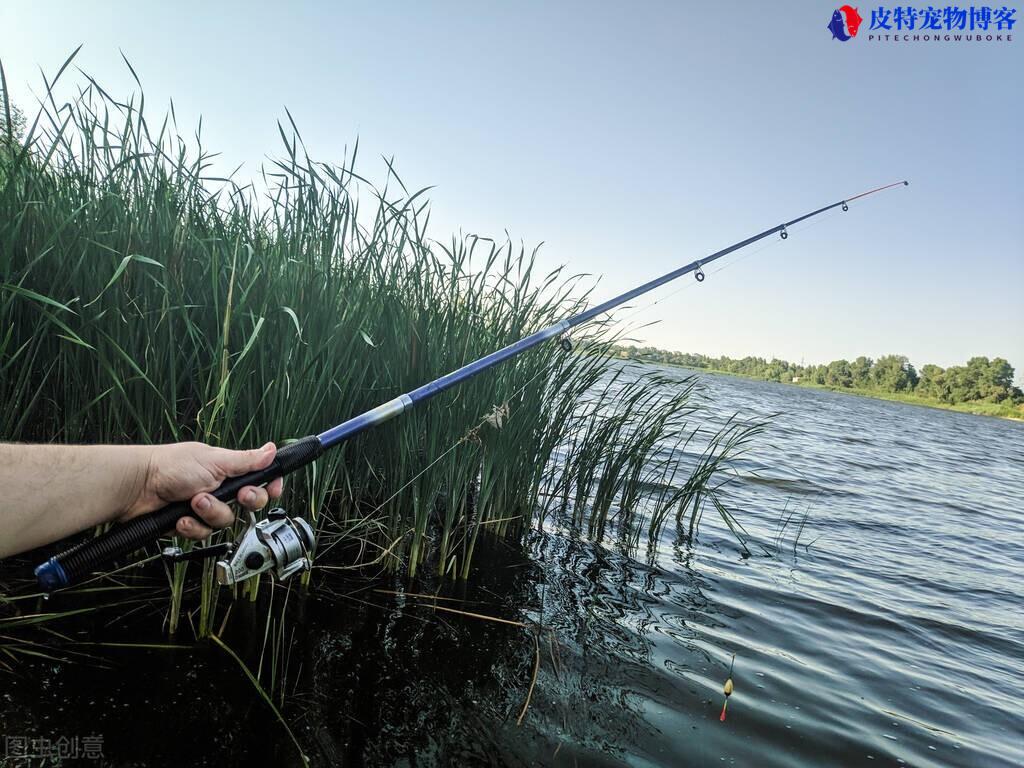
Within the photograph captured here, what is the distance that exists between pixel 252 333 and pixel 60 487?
3.62ft

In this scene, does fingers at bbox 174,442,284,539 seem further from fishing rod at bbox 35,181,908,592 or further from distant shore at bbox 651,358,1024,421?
distant shore at bbox 651,358,1024,421

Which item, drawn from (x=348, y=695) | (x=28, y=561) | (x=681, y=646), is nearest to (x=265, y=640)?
(x=348, y=695)

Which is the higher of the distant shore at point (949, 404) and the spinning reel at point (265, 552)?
the distant shore at point (949, 404)

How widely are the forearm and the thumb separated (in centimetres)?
19

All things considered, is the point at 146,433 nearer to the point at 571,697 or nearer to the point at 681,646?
the point at 571,697

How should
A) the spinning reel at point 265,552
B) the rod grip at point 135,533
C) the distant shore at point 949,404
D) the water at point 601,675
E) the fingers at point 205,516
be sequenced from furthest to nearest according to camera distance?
the distant shore at point 949,404
the water at point 601,675
the spinning reel at point 265,552
the fingers at point 205,516
the rod grip at point 135,533

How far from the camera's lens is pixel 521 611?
330cm

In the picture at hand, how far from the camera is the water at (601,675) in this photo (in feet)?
6.66

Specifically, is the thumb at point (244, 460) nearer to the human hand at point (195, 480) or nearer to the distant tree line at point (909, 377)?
the human hand at point (195, 480)

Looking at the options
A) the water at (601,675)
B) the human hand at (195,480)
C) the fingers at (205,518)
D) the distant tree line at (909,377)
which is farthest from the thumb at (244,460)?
the distant tree line at (909,377)

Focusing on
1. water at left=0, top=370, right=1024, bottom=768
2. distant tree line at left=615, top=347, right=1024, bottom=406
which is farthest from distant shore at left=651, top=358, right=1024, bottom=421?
water at left=0, top=370, right=1024, bottom=768

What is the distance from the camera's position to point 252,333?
2486 millimetres

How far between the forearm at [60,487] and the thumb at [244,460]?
19cm

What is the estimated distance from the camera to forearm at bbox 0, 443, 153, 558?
144 centimetres
